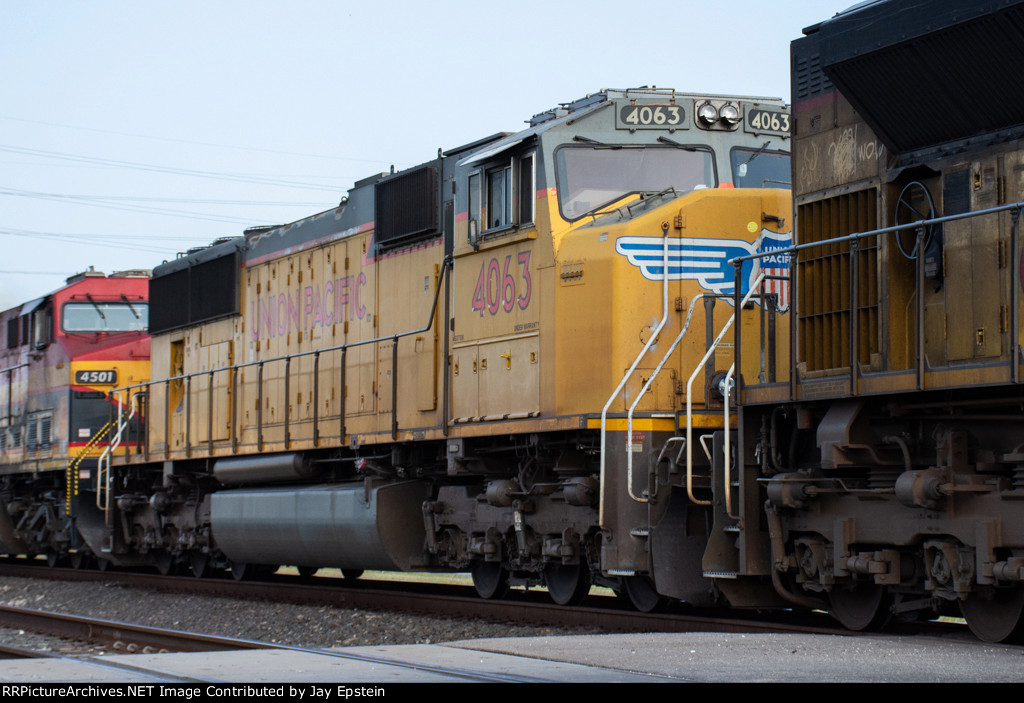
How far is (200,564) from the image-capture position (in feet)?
55.4

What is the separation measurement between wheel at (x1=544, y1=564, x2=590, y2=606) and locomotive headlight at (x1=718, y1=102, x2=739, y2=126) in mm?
3684

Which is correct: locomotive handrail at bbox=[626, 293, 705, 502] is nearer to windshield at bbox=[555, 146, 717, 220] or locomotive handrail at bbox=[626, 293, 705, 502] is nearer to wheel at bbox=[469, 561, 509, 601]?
windshield at bbox=[555, 146, 717, 220]

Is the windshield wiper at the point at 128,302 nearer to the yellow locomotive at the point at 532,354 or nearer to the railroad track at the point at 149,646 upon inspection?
the yellow locomotive at the point at 532,354

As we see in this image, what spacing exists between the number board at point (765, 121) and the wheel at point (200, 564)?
30.9 ft

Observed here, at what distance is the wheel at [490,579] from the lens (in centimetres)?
1191

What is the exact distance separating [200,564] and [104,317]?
5242 mm

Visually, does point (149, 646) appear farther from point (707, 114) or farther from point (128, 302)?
point (128, 302)

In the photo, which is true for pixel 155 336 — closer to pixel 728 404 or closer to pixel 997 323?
pixel 728 404

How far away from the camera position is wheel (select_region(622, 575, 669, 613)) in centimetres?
1016

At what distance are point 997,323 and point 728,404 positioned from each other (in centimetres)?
199

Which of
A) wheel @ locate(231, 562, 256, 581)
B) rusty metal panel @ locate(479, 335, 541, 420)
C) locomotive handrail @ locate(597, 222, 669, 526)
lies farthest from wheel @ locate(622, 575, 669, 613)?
wheel @ locate(231, 562, 256, 581)

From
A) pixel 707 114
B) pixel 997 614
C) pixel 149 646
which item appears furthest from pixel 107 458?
pixel 997 614

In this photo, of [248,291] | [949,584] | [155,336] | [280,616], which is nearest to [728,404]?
[949,584]

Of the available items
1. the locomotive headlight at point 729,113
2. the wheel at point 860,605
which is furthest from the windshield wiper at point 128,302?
the wheel at point 860,605
